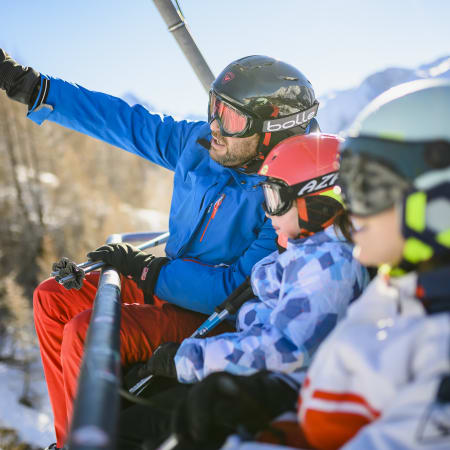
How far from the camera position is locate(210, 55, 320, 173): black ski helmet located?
8.63 ft

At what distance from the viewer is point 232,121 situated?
2652mm

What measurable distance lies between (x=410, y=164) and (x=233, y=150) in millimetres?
1590

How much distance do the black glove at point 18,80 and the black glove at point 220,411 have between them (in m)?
2.45

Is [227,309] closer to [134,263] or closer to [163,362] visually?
[163,362]

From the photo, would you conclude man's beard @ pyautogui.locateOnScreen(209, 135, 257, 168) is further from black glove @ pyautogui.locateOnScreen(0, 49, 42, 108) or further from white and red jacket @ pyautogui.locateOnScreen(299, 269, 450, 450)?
white and red jacket @ pyautogui.locateOnScreen(299, 269, 450, 450)

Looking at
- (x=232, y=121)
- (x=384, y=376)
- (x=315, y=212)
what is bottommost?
(x=384, y=376)

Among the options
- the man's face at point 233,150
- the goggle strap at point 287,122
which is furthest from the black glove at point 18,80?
the goggle strap at point 287,122

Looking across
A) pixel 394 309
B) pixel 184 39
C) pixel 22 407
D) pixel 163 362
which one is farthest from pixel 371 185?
pixel 22 407

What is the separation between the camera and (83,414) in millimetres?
1013

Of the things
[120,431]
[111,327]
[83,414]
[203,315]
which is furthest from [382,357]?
[203,315]

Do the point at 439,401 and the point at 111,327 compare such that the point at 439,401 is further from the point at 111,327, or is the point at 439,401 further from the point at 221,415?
the point at 111,327

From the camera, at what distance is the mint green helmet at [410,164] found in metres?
1.12

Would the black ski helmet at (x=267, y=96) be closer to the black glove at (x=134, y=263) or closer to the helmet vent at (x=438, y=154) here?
the black glove at (x=134, y=263)

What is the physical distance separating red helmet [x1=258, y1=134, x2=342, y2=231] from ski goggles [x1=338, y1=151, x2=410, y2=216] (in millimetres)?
618
